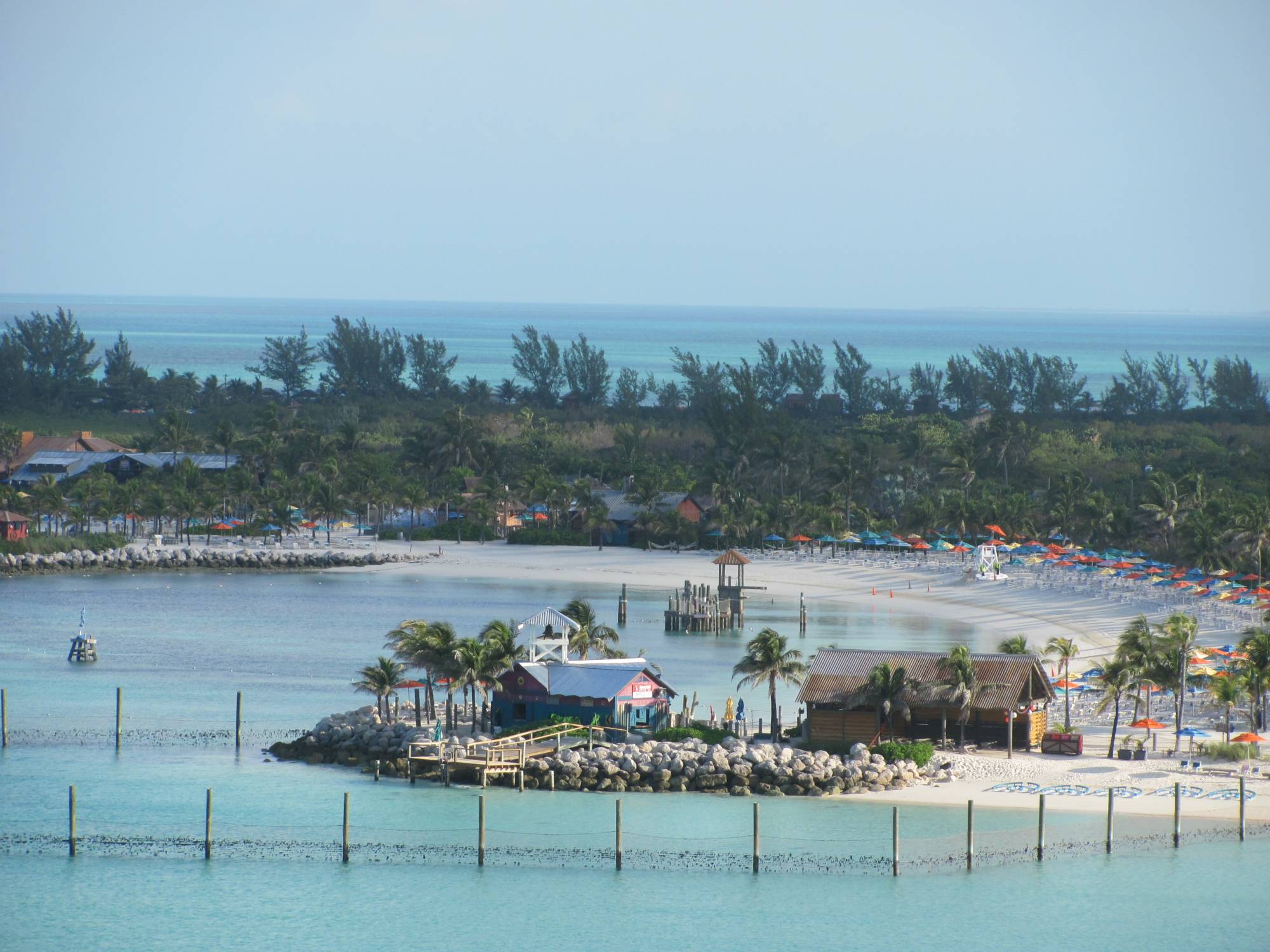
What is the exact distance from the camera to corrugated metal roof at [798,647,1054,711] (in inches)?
1745

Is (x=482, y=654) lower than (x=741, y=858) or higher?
higher

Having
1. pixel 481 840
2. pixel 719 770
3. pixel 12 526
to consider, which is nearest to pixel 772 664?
pixel 719 770

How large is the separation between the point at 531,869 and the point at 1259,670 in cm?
2102

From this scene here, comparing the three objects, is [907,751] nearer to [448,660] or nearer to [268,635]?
[448,660]

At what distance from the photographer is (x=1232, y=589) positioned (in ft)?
242

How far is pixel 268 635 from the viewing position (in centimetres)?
7038

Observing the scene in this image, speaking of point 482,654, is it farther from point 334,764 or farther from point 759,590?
point 759,590

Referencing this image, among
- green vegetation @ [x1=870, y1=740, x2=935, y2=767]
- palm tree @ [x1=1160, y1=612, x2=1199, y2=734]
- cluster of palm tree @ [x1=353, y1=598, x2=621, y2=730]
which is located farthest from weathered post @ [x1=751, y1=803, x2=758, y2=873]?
palm tree @ [x1=1160, y1=612, x2=1199, y2=734]

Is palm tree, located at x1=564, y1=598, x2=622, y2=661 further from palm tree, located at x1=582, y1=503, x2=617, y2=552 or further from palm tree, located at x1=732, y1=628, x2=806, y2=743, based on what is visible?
palm tree, located at x1=582, y1=503, x2=617, y2=552

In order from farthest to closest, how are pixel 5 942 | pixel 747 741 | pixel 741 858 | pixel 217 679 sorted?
pixel 217 679 < pixel 747 741 < pixel 741 858 < pixel 5 942

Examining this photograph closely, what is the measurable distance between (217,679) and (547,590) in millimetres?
27818

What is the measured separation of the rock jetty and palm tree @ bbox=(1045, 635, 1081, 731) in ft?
20.1

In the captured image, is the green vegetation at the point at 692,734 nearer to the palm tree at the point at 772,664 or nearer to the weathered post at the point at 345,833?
the palm tree at the point at 772,664

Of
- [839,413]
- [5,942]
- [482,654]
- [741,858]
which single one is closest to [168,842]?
[5,942]
